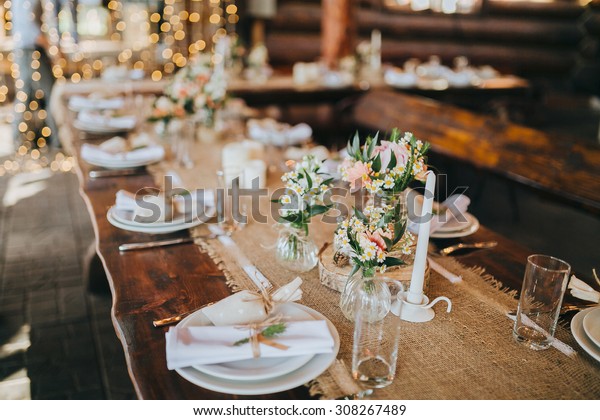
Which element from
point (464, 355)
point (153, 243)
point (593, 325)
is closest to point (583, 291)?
point (593, 325)

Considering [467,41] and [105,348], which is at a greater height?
[467,41]

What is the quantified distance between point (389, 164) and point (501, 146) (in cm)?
235

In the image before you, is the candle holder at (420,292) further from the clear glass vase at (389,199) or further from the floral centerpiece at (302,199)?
the floral centerpiece at (302,199)

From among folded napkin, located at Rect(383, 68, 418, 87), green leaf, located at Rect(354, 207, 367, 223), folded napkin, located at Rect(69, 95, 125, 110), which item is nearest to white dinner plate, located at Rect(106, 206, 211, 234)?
green leaf, located at Rect(354, 207, 367, 223)

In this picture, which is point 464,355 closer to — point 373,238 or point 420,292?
point 420,292

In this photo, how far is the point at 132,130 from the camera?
10.2 ft

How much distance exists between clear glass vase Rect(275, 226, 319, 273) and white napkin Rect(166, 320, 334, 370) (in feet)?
1.20

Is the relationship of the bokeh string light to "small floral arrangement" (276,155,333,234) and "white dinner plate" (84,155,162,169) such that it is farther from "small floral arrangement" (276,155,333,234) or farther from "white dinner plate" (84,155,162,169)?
"small floral arrangement" (276,155,333,234)

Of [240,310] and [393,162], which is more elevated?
[393,162]

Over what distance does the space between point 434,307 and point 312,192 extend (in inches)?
17.2

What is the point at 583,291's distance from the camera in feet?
4.73

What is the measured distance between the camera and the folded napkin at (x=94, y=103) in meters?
3.37

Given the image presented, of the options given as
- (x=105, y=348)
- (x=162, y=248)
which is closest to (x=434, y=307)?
(x=162, y=248)
